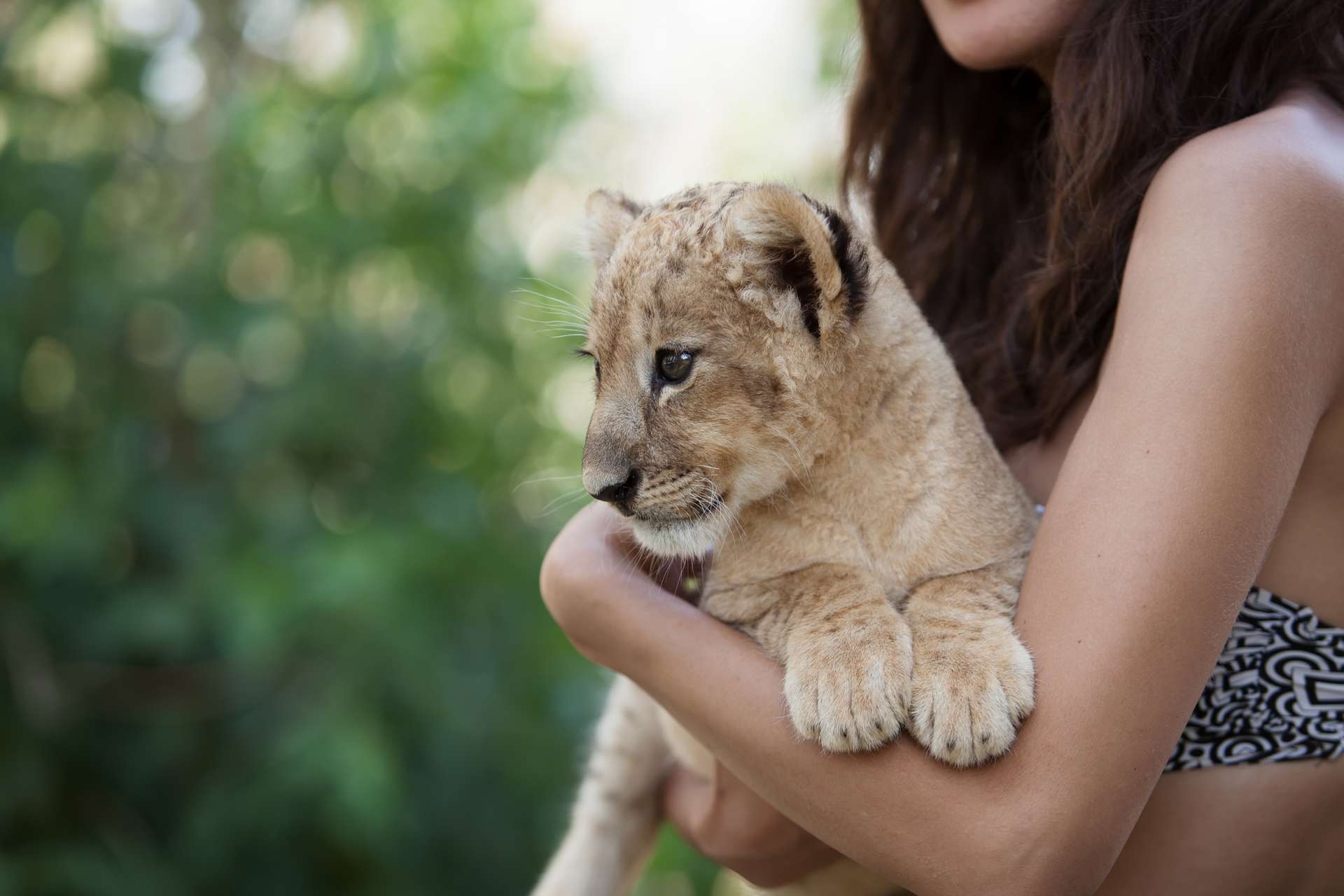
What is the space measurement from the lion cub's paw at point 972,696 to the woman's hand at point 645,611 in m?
0.52

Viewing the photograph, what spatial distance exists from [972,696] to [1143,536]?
1.12 ft

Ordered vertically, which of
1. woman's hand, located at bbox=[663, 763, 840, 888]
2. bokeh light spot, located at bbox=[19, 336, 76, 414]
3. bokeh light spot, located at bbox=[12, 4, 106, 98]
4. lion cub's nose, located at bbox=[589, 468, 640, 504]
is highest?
bokeh light spot, located at bbox=[12, 4, 106, 98]

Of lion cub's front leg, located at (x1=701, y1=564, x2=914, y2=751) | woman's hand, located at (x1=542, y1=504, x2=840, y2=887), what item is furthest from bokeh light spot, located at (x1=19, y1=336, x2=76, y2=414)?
lion cub's front leg, located at (x1=701, y1=564, x2=914, y2=751)

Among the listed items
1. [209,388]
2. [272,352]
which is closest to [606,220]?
[272,352]

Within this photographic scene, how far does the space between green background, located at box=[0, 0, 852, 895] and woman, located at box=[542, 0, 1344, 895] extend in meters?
1.71

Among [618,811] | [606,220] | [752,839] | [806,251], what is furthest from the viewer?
[618,811]

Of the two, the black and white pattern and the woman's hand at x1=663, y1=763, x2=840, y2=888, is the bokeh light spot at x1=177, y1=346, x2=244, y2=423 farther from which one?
the black and white pattern

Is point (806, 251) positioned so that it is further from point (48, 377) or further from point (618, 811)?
point (48, 377)

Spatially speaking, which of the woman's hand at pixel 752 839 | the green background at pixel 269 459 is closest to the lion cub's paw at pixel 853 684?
the woman's hand at pixel 752 839

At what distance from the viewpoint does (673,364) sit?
1.94 meters

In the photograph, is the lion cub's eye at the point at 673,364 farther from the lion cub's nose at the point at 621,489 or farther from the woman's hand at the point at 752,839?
the woman's hand at the point at 752,839

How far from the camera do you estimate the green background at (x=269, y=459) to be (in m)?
3.65

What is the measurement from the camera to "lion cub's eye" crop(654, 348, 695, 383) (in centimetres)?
193

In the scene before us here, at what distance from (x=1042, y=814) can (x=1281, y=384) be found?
2.33 ft
